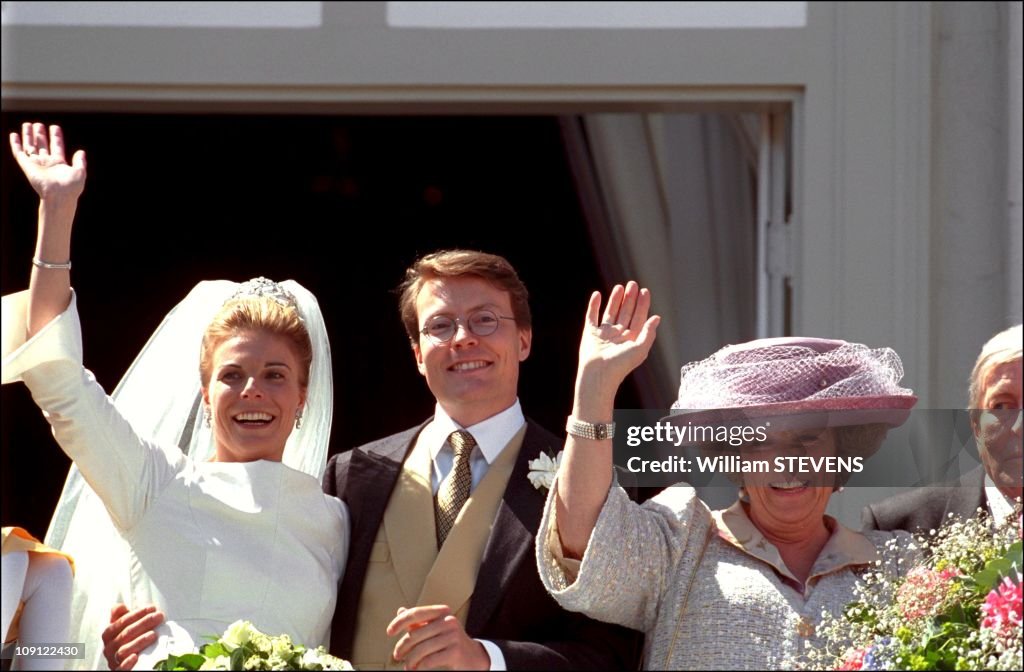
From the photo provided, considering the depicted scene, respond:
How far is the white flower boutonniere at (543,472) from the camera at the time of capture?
10.7ft

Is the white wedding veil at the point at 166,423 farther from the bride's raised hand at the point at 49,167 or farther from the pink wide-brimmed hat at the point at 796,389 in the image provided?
the pink wide-brimmed hat at the point at 796,389

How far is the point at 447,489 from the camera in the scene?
11.0 feet

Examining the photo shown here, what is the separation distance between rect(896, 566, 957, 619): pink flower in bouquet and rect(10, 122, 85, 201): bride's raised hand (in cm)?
166

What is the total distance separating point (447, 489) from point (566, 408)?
13.2 ft

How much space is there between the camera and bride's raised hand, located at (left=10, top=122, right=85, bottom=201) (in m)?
3.07

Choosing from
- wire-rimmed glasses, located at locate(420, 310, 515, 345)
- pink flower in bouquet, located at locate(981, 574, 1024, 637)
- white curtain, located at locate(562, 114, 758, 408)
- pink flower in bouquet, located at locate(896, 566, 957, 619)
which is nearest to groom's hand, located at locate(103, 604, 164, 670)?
wire-rimmed glasses, located at locate(420, 310, 515, 345)

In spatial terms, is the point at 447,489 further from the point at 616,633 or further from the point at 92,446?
the point at 92,446

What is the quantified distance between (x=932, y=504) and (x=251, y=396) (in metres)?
1.32

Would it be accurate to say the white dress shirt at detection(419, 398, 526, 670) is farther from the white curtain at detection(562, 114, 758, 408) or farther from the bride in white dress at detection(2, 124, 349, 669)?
the white curtain at detection(562, 114, 758, 408)

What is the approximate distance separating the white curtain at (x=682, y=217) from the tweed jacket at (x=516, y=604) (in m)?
2.48

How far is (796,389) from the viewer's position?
3.09m

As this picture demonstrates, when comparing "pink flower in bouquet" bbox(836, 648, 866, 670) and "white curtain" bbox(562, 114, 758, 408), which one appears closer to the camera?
"pink flower in bouquet" bbox(836, 648, 866, 670)

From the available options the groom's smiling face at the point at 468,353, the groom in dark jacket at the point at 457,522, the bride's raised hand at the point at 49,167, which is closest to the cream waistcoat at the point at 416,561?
the groom in dark jacket at the point at 457,522

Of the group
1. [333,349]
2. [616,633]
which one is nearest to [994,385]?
[616,633]
